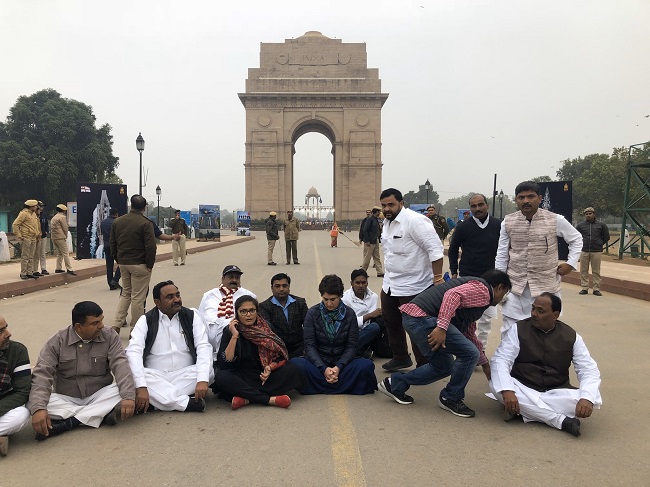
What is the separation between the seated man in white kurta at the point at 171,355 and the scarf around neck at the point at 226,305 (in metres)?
0.77

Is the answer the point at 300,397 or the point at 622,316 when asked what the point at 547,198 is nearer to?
the point at 622,316

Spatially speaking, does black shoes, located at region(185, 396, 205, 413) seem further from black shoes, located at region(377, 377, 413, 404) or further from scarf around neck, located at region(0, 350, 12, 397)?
black shoes, located at region(377, 377, 413, 404)

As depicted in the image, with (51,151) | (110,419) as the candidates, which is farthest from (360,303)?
(51,151)

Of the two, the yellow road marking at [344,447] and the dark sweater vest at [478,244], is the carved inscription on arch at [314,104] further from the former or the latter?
the yellow road marking at [344,447]

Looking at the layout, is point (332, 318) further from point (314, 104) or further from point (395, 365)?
point (314, 104)

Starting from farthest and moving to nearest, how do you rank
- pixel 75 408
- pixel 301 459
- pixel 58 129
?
pixel 58 129, pixel 75 408, pixel 301 459

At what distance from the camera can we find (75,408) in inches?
157

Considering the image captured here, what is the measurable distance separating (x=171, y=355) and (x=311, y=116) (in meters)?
54.5

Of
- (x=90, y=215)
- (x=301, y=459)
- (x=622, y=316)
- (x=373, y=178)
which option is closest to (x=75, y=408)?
(x=301, y=459)

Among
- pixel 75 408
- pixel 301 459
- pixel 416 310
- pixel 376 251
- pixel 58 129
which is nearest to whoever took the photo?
pixel 301 459

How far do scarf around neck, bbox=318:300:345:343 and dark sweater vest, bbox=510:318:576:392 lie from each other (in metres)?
1.54

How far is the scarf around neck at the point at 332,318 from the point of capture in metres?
4.91

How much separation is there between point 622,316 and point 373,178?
49372 millimetres

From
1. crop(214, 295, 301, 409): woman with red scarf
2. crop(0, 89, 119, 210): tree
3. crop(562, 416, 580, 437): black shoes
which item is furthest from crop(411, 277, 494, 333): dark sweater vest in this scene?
crop(0, 89, 119, 210): tree
